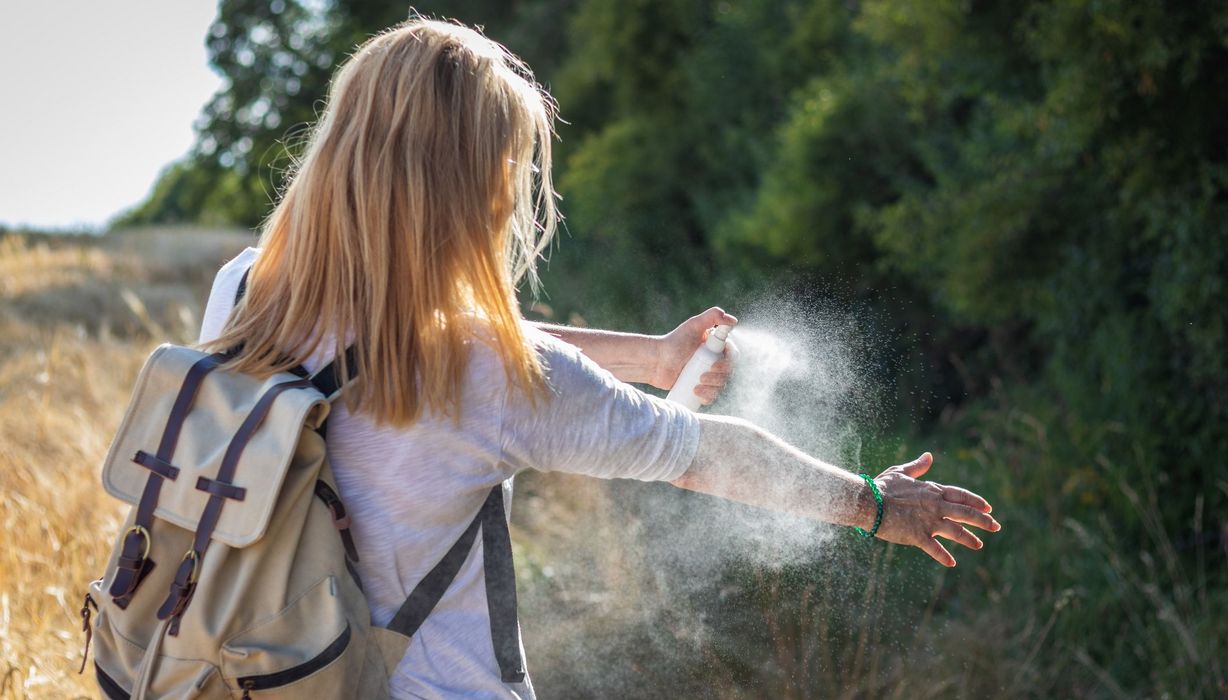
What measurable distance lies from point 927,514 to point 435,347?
0.81 metres

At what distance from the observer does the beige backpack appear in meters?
1.41

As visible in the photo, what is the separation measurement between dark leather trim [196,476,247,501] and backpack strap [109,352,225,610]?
0.06 metres

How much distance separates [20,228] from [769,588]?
551 inches

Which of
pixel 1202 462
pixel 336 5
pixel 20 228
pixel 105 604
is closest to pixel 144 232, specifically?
pixel 20 228

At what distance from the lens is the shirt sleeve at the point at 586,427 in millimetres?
1509

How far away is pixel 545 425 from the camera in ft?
4.95

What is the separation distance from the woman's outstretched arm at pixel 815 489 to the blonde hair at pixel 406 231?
31 centimetres

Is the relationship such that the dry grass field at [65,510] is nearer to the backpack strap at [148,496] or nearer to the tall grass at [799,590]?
the tall grass at [799,590]

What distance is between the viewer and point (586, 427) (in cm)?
152

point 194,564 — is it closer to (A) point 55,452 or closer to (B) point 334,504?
(B) point 334,504

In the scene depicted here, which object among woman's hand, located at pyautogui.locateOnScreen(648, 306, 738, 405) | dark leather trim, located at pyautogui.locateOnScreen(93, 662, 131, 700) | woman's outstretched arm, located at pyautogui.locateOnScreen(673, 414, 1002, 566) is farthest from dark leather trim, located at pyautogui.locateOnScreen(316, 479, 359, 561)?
woman's hand, located at pyautogui.locateOnScreen(648, 306, 738, 405)

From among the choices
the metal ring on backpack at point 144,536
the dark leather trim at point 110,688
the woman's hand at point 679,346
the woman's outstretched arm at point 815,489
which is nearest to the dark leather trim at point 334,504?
the metal ring on backpack at point 144,536

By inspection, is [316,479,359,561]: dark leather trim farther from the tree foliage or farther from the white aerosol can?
the tree foliage

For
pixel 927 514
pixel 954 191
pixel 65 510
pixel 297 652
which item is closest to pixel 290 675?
pixel 297 652
